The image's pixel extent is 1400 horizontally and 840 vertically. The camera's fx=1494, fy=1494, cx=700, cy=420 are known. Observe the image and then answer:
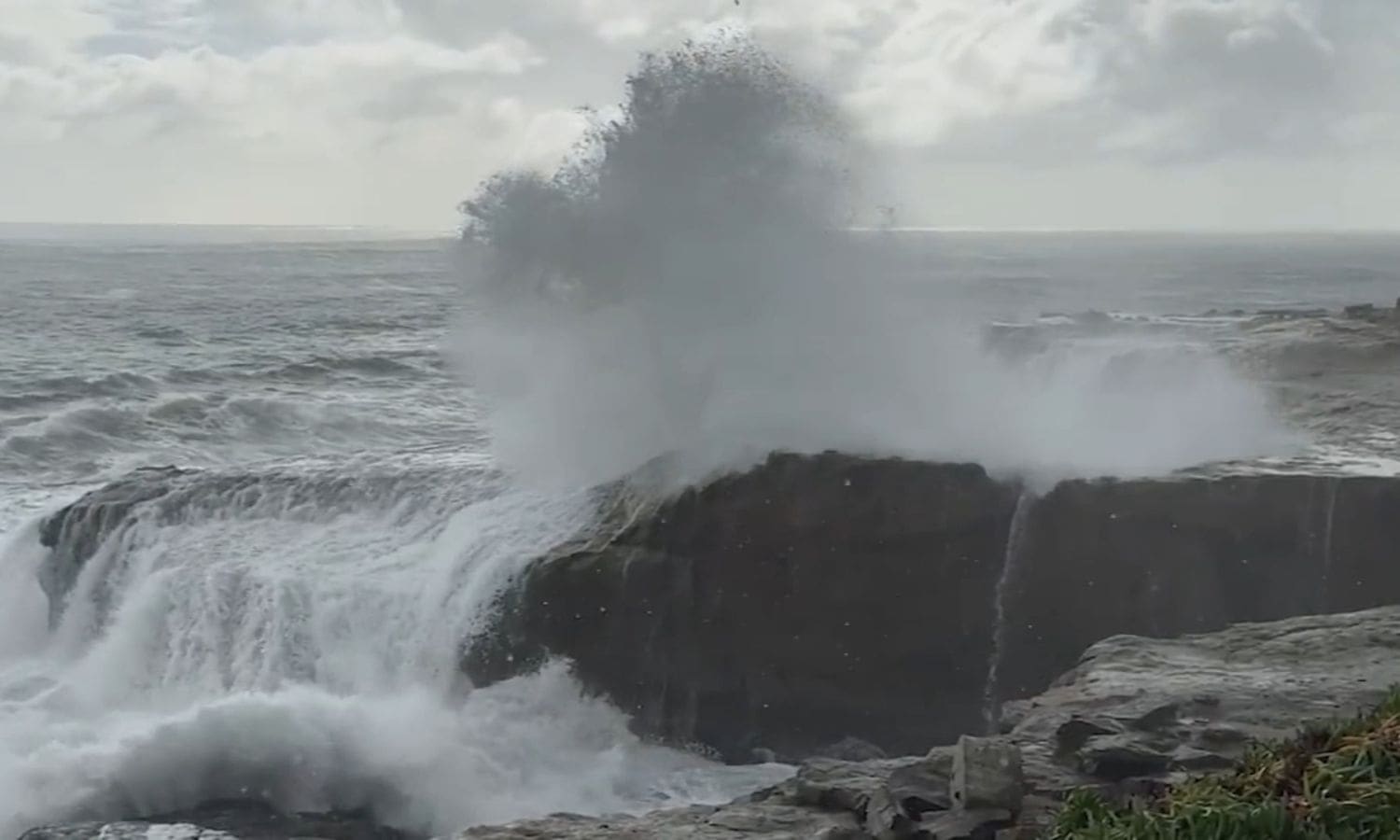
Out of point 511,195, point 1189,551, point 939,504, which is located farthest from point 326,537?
point 1189,551

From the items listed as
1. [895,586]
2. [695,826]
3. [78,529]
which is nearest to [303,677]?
[78,529]

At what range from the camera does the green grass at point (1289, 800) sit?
3857 mm

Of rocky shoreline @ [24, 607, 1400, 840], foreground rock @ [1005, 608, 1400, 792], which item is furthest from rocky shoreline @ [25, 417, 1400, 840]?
rocky shoreline @ [24, 607, 1400, 840]

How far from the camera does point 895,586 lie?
1108 centimetres

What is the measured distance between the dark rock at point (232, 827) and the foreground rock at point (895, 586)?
6.79ft

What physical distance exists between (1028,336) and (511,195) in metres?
9.23

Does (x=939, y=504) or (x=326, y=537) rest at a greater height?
(x=939, y=504)

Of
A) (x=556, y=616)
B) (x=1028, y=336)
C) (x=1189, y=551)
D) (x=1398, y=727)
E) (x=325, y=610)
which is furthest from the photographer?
(x=1028, y=336)

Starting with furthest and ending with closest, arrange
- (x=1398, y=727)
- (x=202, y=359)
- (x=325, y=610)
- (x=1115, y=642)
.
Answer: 1. (x=202, y=359)
2. (x=325, y=610)
3. (x=1115, y=642)
4. (x=1398, y=727)

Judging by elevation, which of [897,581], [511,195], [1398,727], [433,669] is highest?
[511,195]

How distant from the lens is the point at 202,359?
105ft

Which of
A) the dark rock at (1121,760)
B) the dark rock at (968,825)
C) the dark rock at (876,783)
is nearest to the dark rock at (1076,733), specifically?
the dark rock at (1121,760)

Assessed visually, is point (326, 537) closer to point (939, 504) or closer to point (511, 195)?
point (511, 195)

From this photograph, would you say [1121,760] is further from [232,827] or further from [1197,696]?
[232,827]
